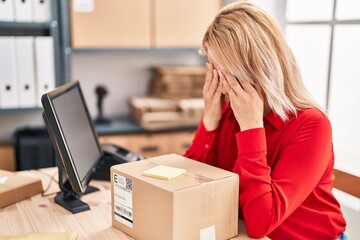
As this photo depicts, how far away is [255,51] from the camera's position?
130 cm

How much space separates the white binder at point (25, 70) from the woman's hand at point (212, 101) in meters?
1.39

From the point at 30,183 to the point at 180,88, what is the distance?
70.0 inches

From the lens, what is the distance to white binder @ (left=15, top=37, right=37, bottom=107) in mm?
2512

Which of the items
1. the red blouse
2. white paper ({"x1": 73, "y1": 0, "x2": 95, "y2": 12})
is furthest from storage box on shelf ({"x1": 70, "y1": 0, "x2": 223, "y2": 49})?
the red blouse

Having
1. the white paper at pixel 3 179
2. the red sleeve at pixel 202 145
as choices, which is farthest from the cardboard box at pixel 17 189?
the red sleeve at pixel 202 145

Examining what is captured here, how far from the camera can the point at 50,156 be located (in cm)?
272

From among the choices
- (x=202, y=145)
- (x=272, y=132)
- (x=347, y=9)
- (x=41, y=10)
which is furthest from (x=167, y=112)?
(x=272, y=132)

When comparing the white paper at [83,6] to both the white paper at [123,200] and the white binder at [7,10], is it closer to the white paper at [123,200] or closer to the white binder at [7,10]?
the white binder at [7,10]

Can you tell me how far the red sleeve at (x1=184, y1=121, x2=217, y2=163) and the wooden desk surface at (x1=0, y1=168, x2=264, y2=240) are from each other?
0.34 m

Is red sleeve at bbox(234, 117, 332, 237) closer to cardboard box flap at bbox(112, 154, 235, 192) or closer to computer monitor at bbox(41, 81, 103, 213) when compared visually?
cardboard box flap at bbox(112, 154, 235, 192)

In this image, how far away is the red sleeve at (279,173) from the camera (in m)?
1.22

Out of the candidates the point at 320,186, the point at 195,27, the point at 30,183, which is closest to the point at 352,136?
the point at 320,186

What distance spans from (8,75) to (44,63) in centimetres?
21

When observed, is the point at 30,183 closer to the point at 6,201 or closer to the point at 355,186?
the point at 6,201
